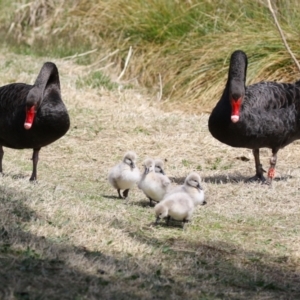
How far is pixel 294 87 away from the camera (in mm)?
8539

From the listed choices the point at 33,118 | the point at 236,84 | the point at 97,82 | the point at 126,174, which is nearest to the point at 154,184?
the point at 126,174

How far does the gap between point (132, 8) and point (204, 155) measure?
540 cm

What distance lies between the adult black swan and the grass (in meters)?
3.11

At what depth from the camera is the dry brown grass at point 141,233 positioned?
461 cm

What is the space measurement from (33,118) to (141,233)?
2.21m

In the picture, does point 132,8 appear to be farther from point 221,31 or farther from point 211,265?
point 211,265

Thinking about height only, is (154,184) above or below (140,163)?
above

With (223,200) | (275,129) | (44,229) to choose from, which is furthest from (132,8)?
(44,229)

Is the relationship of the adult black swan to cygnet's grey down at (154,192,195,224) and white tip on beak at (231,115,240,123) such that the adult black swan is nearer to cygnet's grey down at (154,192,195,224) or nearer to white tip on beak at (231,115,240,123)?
white tip on beak at (231,115,240,123)

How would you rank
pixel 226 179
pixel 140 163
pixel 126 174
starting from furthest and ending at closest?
pixel 140 163
pixel 226 179
pixel 126 174

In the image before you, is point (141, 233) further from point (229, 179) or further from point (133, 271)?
point (229, 179)

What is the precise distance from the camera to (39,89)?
7.79 meters

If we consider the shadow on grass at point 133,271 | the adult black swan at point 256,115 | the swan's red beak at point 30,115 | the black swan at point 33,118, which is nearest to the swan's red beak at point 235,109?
the adult black swan at point 256,115

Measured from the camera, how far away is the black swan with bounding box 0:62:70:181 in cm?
754
